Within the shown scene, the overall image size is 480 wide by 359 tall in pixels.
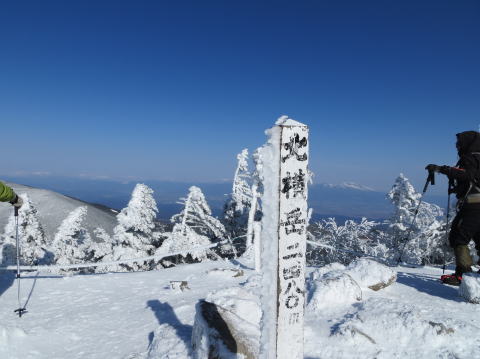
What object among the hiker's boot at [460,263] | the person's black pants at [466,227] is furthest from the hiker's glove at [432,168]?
the hiker's boot at [460,263]

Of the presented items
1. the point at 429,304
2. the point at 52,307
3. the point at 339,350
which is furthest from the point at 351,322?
the point at 52,307

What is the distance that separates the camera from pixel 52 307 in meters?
7.59

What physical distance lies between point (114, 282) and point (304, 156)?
344 inches

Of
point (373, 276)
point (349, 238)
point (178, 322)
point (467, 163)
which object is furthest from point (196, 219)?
point (467, 163)

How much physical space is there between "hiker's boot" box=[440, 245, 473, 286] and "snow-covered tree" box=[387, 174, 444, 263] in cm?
1539

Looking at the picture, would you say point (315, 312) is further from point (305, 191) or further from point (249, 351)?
point (305, 191)

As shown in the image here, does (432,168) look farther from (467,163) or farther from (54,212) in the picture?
(54,212)

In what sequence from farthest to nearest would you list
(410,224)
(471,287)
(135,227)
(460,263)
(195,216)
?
(195,216) < (135,227) < (410,224) < (460,263) < (471,287)

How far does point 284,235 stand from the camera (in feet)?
8.84

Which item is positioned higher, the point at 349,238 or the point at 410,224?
the point at 410,224

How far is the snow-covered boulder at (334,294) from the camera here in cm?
611

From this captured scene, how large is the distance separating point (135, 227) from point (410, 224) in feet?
61.9

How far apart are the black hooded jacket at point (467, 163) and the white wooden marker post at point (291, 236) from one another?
4824mm

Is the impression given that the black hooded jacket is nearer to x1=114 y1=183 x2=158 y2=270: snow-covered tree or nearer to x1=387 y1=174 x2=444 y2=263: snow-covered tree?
x1=387 y1=174 x2=444 y2=263: snow-covered tree
